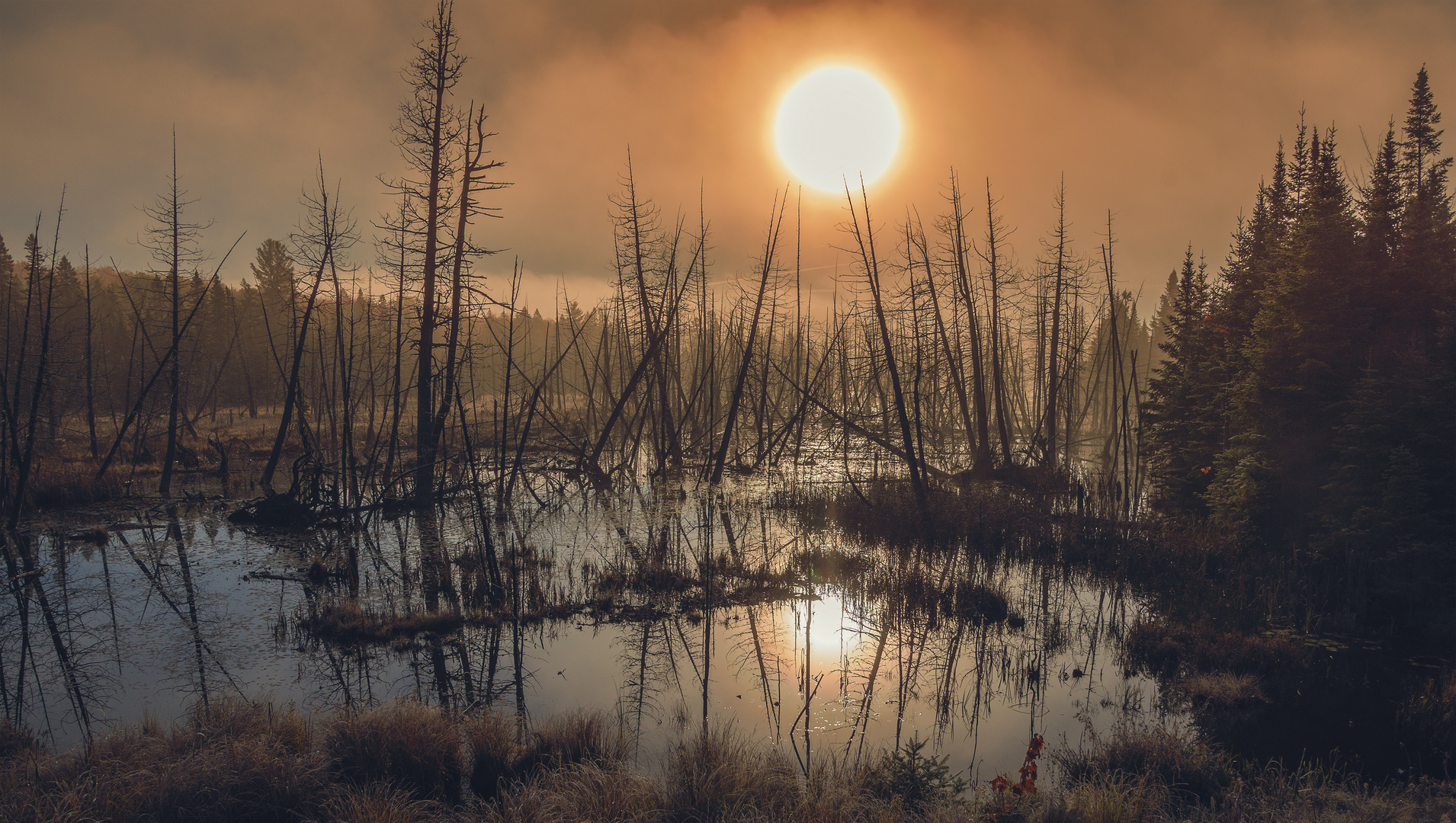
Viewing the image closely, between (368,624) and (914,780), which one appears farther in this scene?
(368,624)

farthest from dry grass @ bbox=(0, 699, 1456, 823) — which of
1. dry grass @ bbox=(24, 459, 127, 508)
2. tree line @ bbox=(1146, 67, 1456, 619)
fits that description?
dry grass @ bbox=(24, 459, 127, 508)

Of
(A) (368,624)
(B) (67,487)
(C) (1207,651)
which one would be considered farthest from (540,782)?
(B) (67,487)

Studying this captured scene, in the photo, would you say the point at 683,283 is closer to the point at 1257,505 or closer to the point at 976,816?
the point at 1257,505

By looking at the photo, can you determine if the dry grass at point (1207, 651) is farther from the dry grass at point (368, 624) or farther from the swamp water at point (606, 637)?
the dry grass at point (368, 624)

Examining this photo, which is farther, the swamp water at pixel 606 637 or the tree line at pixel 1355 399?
the tree line at pixel 1355 399

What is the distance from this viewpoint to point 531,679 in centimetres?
806

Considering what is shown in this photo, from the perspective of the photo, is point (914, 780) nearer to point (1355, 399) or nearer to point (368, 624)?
point (368, 624)

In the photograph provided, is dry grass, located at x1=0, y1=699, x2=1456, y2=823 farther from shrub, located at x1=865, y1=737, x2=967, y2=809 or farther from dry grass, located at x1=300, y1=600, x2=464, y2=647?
dry grass, located at x1=300, y1=600, x2=464, y2=647

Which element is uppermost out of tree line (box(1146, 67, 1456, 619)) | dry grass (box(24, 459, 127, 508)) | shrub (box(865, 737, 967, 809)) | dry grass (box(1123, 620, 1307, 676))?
tree line (box(1146, 67, 1456, 619))

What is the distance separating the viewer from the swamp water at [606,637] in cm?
718

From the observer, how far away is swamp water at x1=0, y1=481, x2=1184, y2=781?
23.6 ft

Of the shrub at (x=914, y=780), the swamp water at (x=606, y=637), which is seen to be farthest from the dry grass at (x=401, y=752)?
the shrub at (x=914, y=780)

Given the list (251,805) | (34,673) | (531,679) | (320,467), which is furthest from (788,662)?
(320,467)

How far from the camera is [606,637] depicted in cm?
941
